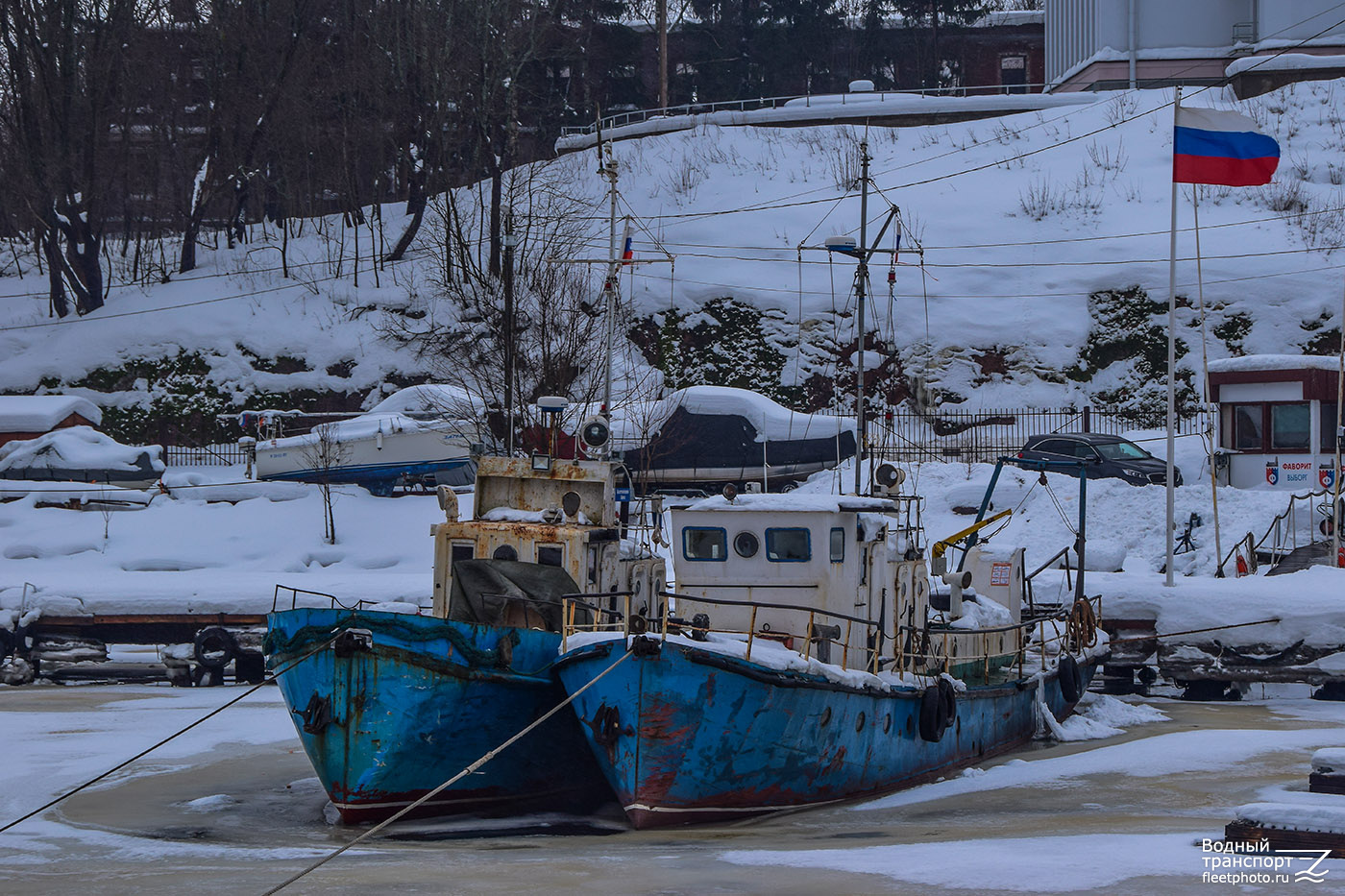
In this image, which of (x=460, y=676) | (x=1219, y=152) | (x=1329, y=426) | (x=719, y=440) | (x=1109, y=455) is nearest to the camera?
(x=460, y=676)

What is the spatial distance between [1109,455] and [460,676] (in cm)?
2271

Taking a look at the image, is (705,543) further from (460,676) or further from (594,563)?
(460,676)

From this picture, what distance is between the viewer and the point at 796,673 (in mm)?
13719

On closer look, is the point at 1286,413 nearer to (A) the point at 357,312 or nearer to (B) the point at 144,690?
(B) the point at 144,690

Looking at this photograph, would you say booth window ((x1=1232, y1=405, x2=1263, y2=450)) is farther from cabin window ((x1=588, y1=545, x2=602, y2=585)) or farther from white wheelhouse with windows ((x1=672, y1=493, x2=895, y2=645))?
cabin window ((x1=588, y1=545, x2=602, y2=585))

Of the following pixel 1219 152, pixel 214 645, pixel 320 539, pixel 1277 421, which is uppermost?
pixel 1219 152

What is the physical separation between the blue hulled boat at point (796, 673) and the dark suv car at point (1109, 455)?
1243 centimetres

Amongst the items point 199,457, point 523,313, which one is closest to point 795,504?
point 523,313

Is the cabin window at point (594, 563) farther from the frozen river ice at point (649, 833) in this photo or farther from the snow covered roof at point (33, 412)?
the snow covered roof at point (33, 412)

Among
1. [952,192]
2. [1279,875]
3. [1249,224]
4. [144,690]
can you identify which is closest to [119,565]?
[144,690]

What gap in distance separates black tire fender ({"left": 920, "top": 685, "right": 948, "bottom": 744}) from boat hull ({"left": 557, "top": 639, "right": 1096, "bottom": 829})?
2.87 ft

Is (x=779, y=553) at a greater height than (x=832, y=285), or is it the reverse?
(x=832, y=285)

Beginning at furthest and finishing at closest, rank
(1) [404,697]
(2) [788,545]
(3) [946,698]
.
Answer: (3) [946,698]
(2) [788,545]
(1) [404,697]

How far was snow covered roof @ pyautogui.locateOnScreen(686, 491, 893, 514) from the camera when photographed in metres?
15.6
